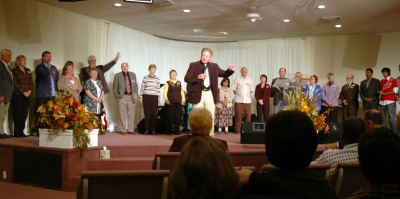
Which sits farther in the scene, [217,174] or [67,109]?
[67,109]

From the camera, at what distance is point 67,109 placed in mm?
5719

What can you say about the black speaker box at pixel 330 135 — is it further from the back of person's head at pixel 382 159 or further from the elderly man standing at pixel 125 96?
the back of person's head at pixel 382 159

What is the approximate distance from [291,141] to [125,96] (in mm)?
8580

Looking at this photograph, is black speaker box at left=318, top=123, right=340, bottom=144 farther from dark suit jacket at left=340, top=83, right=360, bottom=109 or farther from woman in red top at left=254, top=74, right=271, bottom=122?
dark suit jacket at left=340, top=83, right=360, bottom=109

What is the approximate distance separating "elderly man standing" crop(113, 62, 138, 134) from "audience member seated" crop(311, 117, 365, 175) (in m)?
7.18

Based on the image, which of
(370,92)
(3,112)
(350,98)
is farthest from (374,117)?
(350,98)

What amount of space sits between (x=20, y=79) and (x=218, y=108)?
4.70 meters

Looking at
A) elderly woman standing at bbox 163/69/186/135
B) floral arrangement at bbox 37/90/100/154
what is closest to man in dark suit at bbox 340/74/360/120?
elderly woman standing at bbox 163/69/186/135

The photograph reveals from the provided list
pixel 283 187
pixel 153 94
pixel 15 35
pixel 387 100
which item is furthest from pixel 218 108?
pixel 283 187

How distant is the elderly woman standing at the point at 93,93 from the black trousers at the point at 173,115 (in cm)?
156

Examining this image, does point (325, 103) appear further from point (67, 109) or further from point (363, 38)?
point (67, 109)

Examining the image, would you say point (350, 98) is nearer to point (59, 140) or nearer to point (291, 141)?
point (59, 140)

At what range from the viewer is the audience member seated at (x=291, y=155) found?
4.82 ft

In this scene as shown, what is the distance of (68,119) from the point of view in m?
5.70
